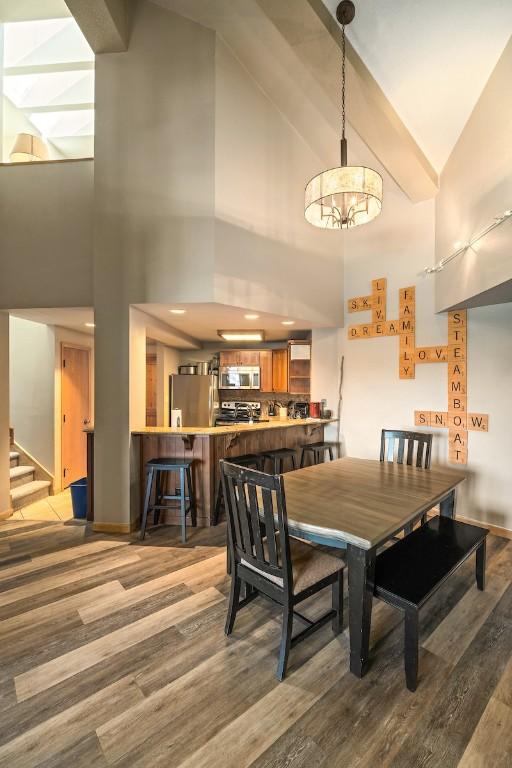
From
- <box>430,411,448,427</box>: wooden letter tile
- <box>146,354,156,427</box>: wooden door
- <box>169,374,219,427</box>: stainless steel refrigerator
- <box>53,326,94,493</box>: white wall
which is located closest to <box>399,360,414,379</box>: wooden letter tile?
<box>430,411,448,427</box>: wooden letter tile

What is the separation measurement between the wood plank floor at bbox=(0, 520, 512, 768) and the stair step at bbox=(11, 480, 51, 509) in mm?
1883

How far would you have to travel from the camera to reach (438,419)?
3.76 m

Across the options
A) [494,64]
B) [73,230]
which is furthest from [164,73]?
[494,64]

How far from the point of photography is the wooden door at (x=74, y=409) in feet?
15.8

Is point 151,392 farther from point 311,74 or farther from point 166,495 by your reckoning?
point 311,74

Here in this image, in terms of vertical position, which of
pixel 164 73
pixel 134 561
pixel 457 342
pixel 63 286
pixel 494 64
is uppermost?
pixel 164 73

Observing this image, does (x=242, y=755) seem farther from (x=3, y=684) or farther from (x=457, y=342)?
(x=457, y=342)

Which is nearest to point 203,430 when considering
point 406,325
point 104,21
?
point 406,325

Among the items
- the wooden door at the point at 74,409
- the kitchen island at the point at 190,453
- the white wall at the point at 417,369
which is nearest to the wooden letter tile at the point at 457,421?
the white wall at the point at 417,369

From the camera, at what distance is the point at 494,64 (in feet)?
7.89

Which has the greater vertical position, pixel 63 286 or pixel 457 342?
pixel 63 286

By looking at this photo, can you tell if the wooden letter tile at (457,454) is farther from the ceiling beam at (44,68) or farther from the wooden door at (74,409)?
the ceiling beam at (44,68)

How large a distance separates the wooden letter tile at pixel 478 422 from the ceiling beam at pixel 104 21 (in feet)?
16.4

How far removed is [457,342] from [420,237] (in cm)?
128
